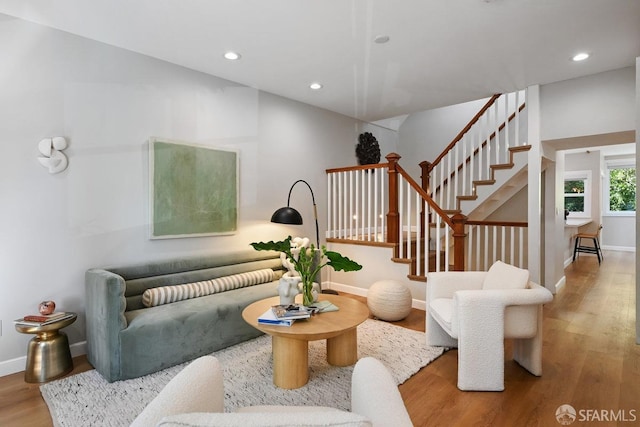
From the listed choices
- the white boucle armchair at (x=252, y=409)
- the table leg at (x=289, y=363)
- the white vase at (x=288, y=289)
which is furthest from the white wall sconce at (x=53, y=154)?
the white boucle armchair at (x=252, y=409)

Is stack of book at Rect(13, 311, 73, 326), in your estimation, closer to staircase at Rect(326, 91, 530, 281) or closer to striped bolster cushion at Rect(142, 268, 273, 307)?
striped bolster cushion at Rect(142, 268, 273, 307)

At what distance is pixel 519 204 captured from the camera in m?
5.79

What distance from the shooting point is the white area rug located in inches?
77.0

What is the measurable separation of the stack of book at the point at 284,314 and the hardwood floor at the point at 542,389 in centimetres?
82

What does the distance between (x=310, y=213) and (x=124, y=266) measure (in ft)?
8.25

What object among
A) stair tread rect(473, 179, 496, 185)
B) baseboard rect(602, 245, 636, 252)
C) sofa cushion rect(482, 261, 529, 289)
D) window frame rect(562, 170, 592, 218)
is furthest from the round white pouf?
baseboard rect(602, 245, 636, 252)

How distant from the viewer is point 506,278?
8.05 ft

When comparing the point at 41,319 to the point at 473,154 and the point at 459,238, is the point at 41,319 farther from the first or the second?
the point at 473,154

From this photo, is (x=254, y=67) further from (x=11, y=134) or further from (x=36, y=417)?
(x=36, y=417)

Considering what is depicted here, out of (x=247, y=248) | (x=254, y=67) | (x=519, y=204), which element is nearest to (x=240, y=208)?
(x=247, y=248)

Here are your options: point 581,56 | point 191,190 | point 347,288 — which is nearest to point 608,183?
point 581,56

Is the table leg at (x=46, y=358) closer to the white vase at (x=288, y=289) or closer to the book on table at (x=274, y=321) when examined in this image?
the book on table at (x=274, y=321)

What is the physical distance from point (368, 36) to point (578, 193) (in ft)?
27.4

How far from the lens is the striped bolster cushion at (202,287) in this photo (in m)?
2.78
